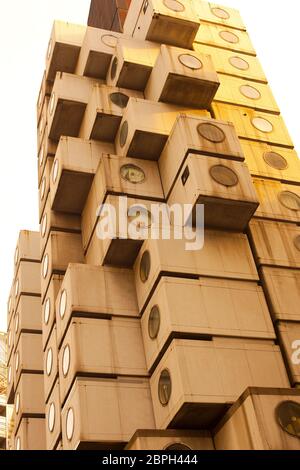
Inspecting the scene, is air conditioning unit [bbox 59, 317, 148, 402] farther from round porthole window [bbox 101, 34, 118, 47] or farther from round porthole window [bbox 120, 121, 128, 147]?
round porthole window [bbox 101, 34, 118, 47]

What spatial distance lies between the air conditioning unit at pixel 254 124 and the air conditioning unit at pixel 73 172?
6391mm

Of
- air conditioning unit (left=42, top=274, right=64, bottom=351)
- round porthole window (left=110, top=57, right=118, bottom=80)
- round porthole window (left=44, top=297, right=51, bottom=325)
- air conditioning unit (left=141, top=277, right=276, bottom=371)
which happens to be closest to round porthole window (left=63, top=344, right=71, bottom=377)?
air conditioning unit (left=141, top=277, right=276, bottom=371)

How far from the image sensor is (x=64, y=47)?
3669 centimetres

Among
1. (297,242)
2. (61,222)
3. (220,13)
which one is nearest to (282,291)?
(297,242)

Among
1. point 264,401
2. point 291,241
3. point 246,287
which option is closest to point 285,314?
point 246,287

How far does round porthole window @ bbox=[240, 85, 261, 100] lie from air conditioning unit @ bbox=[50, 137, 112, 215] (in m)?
8.63

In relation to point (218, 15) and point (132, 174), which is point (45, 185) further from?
point (218, 15)

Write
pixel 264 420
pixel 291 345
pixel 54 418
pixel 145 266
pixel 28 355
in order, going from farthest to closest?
pixel 28 355
pixel 54 418
pixel 145 266
pixel 291 345
pixel 264 420

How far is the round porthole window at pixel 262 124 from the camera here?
3158 centimetres

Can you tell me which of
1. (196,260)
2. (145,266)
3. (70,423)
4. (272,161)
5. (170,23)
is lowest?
(70,423)

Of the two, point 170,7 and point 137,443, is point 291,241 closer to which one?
point 137,443

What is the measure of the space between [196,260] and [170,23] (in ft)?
53.1

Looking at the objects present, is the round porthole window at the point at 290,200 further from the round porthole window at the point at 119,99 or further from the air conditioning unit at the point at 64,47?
the air conditioning unit at the point at 64,47

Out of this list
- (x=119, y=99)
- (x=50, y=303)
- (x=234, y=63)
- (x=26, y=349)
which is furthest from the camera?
(x=234, y=63)
